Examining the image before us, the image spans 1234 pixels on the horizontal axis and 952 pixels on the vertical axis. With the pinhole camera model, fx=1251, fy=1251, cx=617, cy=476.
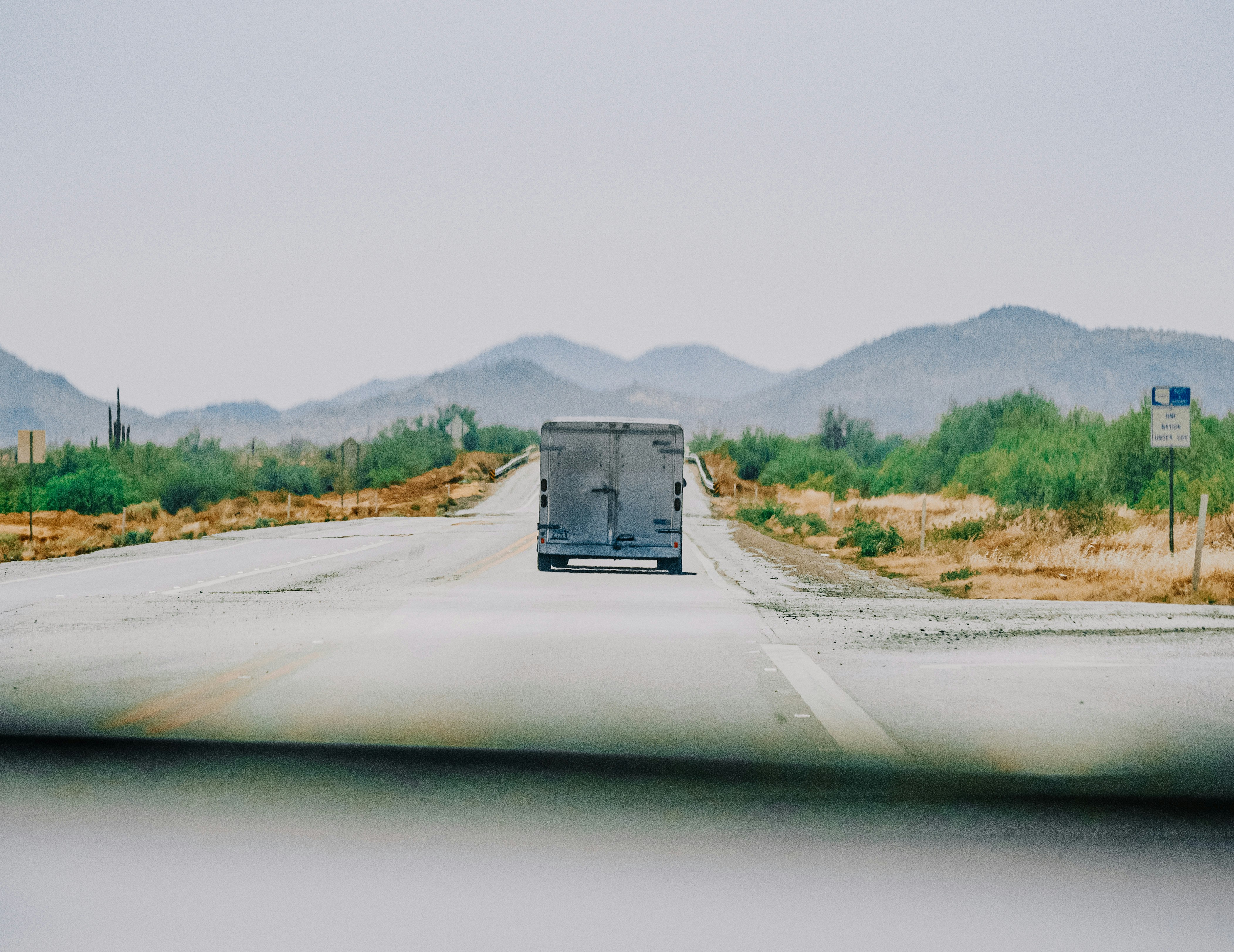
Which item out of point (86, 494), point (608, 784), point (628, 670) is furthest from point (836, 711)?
point (86, 494)

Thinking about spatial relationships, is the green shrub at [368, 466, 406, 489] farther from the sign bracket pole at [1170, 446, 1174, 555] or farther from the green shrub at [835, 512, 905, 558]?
the sign bracket pole at [1170, 446, 1174, 555]

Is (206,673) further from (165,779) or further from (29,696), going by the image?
(165,779)

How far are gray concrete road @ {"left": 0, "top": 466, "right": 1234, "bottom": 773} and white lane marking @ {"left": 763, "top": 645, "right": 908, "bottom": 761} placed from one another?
29 millimetres

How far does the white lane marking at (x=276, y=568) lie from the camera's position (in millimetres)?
20109

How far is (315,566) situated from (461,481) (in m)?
55.1

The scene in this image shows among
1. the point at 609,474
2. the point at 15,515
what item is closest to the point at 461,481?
the point at 15,515

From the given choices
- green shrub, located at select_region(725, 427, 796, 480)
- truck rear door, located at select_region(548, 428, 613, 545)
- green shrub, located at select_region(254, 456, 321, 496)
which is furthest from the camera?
green shrub, located at select_region(725, 427, 796, 480)

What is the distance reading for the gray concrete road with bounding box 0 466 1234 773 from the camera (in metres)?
8.42

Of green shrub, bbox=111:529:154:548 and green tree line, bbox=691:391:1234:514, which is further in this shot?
green tree line, bbox=691:391:1234:514

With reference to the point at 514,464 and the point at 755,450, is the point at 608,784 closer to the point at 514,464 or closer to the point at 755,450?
the point at 514,464

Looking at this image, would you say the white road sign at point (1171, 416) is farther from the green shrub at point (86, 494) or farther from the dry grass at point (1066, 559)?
the green shrub at point (86, 494)

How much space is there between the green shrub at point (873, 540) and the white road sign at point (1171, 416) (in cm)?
793

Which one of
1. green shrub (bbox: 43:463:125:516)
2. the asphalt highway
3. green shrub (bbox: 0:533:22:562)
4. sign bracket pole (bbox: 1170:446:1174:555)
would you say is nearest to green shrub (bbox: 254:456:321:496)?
green shrub (bbox: 43:463:125:516)

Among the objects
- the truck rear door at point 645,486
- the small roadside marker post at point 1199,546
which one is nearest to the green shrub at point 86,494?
the truck rear door at point 645,486
